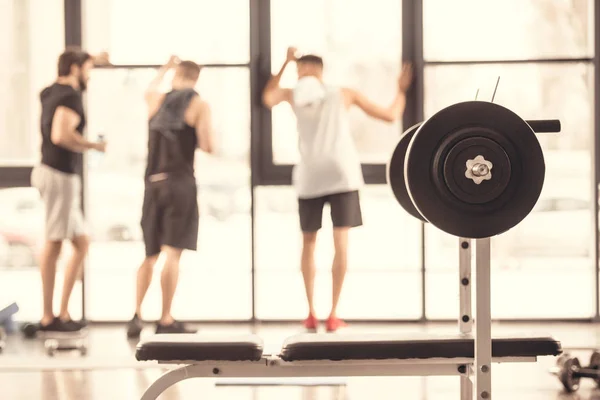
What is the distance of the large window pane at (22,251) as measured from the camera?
5367mm

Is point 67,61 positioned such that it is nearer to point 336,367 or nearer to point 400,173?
point 400,173

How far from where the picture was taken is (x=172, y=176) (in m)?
4.74

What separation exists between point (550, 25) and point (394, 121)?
3.48ft

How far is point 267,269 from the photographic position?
17.6 feet

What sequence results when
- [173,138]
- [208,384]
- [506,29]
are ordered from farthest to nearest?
[506,29] < [173,138] < [208,384]

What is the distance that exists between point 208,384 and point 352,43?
2228 mm

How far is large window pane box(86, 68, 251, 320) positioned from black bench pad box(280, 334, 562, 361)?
101 inches

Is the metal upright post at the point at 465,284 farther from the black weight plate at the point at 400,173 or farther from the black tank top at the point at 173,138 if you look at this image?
the black tank top at the point at 173,138

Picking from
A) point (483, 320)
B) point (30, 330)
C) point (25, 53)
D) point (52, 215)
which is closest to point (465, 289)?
point (483, 320)

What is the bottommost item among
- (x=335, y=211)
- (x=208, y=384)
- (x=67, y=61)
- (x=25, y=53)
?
(x=208, y=384)

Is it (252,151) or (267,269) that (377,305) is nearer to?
(267,269)

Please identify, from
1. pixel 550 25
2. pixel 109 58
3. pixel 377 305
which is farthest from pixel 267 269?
pixel 550 25

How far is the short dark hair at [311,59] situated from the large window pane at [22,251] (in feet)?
5.54

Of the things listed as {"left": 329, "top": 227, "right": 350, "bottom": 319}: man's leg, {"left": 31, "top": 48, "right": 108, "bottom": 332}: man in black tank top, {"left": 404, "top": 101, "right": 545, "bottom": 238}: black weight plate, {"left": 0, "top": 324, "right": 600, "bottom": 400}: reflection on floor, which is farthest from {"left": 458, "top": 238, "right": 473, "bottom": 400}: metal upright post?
{"left": 31, "top": 48, "right": 108, "bottom": 332}: man in black tank top
